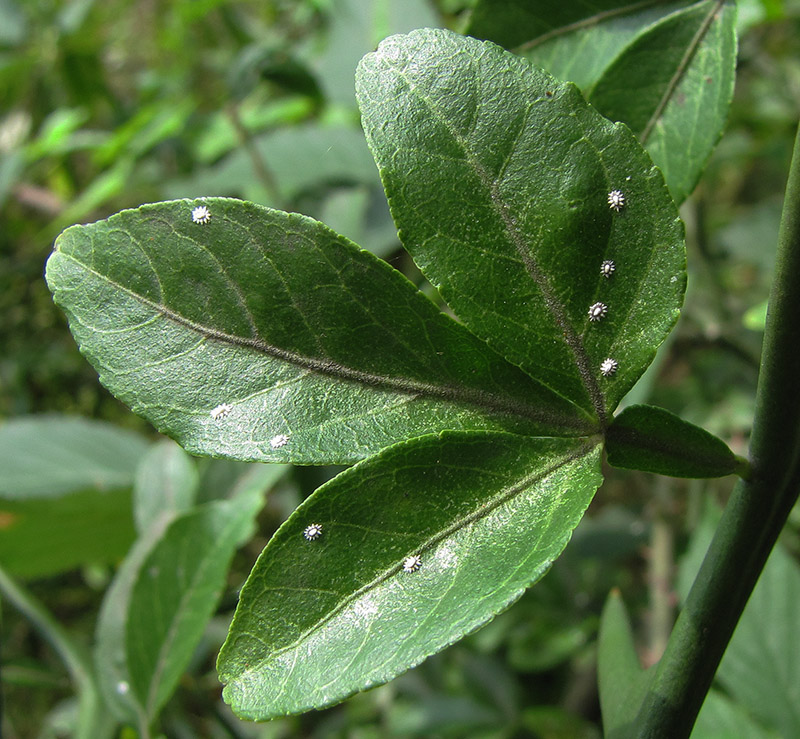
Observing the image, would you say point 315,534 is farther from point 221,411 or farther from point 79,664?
point 79,664

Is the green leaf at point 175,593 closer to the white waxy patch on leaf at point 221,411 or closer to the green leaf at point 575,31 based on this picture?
the white waxy patch on leaf at point 221,411

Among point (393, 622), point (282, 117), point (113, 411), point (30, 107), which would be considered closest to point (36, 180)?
point (30, 107)

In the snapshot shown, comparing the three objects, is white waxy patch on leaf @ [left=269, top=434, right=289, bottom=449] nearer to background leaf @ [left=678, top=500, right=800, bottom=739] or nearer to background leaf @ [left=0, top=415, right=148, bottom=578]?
background leaf @ [left=678, top=500, right=800, bottom=739]

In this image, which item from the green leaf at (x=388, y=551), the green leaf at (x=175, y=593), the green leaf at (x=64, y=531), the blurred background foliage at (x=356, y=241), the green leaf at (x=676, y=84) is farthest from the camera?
the blurred background foliage at (x=356, y=241)

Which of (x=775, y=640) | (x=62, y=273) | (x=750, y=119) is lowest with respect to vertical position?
(x=775, y=640)

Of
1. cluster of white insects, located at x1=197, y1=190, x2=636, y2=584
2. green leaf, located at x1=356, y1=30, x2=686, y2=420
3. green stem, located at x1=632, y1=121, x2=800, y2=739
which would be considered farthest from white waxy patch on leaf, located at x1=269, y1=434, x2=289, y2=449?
green stem, located at x1=632, y1=121, x2=800, y2=739

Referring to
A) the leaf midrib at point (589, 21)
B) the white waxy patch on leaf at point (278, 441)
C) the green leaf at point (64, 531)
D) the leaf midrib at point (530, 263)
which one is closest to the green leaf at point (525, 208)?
the leaf midrib at point (530, 263)

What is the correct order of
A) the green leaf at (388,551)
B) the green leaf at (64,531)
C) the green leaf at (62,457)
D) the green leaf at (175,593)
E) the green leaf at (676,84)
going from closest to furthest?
the green leaf at (388,551) < the green leaf at (676,84) < the green leaf at (175,593) < the green leaf at (64,531) < the green leaf at (62,457)

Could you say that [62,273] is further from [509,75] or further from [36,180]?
[36,180]
